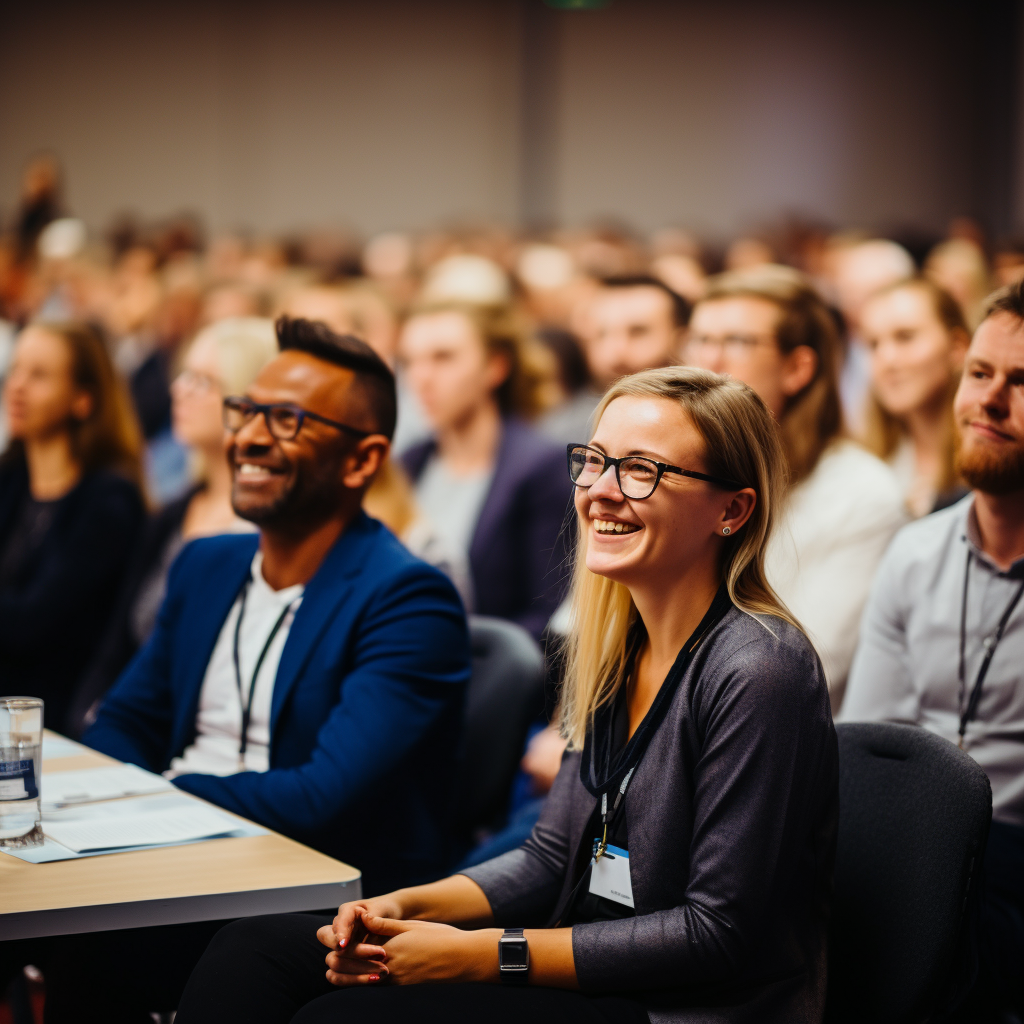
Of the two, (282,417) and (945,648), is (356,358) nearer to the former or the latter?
(282,417)

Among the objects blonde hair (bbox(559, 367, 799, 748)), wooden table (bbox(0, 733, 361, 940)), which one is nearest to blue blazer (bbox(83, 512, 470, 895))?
wooden table (bbox(0, 733, 361, 940))

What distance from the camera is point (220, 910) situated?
1529 mm

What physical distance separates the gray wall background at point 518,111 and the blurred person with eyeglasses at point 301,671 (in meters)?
11.0

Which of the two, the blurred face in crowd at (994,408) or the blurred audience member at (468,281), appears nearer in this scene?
the blurred face in crowd at (994,408)

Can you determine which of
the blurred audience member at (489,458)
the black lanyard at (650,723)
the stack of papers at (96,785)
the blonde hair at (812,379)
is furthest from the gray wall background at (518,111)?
the black lanyard at (650,723)

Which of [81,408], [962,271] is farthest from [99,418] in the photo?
[962,271]

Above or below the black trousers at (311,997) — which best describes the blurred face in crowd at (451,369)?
above

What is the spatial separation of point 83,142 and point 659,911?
12.6 meters

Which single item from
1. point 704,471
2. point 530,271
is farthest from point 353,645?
point 530,271

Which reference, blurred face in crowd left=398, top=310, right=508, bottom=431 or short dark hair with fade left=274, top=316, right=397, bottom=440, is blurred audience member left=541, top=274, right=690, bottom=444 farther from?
short dark hair with fade left=274, top=316, right=397, bottom=440

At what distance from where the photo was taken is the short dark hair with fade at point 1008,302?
77.9 inches

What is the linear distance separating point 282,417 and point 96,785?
72 centimetres

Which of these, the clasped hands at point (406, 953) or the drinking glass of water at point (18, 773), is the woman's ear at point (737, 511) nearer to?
the clasped hands at point (406, 953)

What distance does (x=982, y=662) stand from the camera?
2.11 meters
